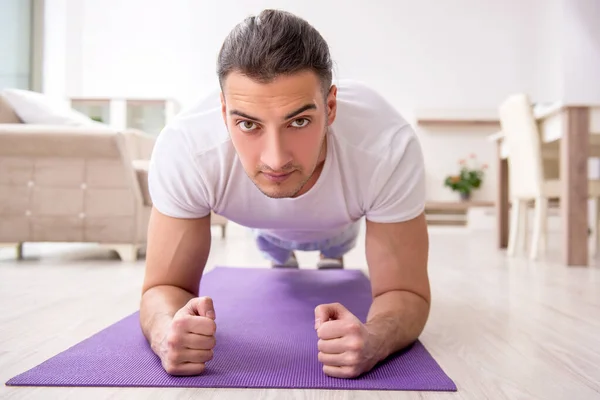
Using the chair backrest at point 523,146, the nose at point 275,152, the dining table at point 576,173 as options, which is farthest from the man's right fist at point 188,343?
the chair backrest at point 523,146

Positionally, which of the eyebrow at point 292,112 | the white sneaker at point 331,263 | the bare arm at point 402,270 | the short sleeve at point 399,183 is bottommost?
the white sneaker at point 331,263

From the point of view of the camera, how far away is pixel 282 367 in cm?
97

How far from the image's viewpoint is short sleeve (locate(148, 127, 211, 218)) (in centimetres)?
115

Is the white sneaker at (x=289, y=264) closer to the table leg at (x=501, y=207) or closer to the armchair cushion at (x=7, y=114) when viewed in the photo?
the armchair cushion at (x=7, y=114)

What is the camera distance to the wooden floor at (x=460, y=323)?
86 centimetres

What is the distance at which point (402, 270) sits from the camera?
3.82 feet

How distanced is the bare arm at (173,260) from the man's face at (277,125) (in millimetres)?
283

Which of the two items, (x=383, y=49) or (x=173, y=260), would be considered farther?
(x=383, y=49)

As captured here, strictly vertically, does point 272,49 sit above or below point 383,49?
below

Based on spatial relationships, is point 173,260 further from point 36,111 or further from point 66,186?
point 36,111

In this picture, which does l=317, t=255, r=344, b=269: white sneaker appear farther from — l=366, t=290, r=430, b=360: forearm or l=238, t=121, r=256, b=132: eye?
l=238, t=121, r=256, b=132: eye

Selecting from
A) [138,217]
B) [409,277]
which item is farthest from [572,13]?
[409,277]

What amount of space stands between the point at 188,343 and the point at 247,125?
400 mm

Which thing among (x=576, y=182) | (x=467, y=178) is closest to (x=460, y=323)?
(x=576, y=182)
